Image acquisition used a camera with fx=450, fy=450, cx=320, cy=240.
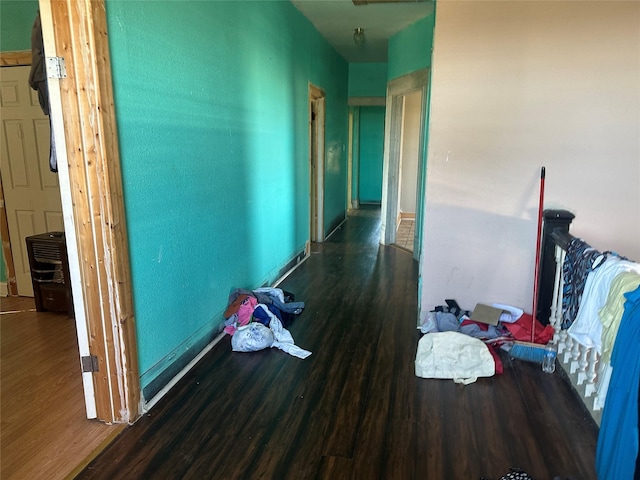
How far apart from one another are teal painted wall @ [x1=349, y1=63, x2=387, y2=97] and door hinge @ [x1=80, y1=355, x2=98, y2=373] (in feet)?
24.4

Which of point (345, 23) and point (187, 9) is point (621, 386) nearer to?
point (187, 9)

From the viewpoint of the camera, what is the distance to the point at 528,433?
2.21 m

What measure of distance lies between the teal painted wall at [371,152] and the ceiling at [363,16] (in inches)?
154

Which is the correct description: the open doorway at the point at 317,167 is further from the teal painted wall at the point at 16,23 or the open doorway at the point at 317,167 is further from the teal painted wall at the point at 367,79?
the teal painted wall at the point at 16,23

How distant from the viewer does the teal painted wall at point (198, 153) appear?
2330 millimetres

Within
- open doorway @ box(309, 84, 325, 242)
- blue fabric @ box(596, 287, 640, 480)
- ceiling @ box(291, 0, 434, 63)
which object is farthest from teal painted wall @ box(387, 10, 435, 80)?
blue fabric @ box(596, 287, 640, 480)

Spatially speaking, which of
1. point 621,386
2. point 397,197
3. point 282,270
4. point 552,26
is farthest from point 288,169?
point 621,386

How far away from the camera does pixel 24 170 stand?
397 centimetres

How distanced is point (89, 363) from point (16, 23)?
3025 mm

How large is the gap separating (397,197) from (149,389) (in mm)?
4581

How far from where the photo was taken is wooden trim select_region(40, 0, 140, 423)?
1933 millimetres

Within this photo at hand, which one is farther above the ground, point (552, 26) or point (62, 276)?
point (552, 26)

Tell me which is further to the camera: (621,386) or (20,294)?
(20,294)

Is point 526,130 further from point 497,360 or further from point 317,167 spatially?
point 317,167
